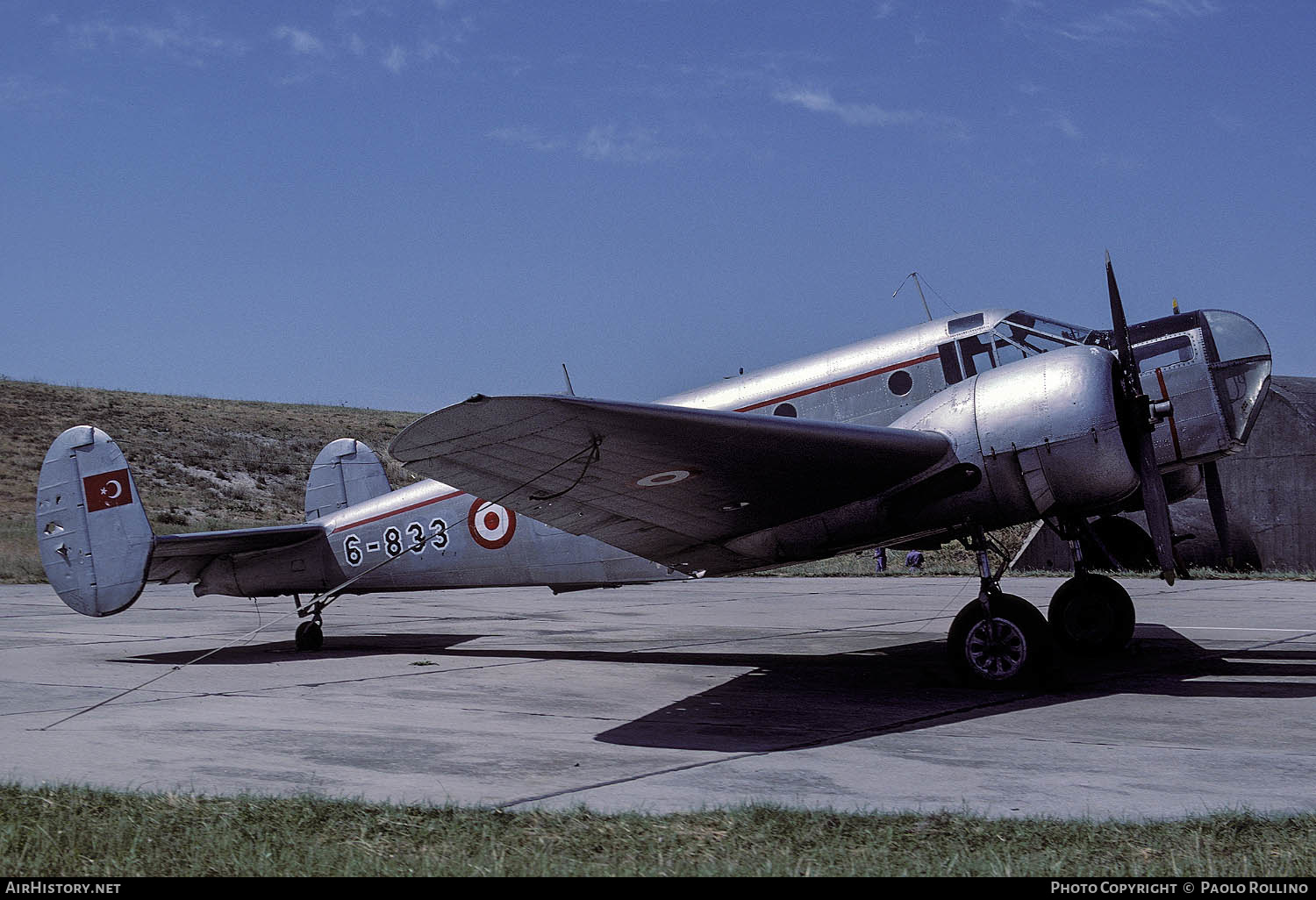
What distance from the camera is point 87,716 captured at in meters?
7.64

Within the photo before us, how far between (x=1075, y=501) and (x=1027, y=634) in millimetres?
1096

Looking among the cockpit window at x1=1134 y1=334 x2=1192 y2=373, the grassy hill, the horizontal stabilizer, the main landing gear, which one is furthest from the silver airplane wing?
the grassy hill

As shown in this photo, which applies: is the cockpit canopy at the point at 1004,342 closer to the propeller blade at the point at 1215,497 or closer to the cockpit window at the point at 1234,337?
the cockpit window at the point at 1234,337

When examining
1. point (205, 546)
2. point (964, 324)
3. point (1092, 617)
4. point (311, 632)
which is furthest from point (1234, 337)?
point (205, 546)

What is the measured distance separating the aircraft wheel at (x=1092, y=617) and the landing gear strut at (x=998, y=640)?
8.88 feet

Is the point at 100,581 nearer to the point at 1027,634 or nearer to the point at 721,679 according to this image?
the point at 721,679

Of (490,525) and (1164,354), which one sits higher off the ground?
(1164,354)

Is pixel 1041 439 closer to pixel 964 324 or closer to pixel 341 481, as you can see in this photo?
pixel 964 324

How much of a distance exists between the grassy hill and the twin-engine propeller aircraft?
33010 mm

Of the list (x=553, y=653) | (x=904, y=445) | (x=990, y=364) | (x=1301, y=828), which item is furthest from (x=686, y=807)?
(x=553, y=653)

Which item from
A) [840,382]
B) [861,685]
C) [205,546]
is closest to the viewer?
[861,685]

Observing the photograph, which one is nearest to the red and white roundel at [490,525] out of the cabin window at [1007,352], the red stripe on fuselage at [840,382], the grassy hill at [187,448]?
the red stripe on fuselage at [840,382]

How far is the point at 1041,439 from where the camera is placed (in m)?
8.30

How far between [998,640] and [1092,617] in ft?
9.88
